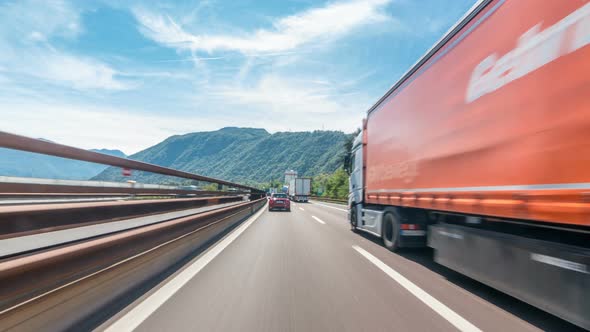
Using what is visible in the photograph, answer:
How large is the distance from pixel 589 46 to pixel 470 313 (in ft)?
8.76

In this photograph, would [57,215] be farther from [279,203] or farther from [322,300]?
[279,203]

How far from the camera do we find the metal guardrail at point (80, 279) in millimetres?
2357

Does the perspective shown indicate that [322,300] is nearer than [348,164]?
Yes

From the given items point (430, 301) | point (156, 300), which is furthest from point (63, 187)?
point (430, 301)

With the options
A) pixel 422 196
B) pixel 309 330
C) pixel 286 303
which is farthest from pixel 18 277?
pixel 422 196

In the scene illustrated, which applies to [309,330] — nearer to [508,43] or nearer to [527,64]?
[527,64]

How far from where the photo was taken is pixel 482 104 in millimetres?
4363

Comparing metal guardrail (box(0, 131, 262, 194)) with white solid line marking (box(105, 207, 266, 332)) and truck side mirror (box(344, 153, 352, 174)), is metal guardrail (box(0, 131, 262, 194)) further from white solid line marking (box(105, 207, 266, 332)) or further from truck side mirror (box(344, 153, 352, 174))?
truck side mirror (box(344, 153, 352, 174))

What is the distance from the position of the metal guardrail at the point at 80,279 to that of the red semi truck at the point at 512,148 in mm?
4112

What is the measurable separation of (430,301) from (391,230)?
156 inches

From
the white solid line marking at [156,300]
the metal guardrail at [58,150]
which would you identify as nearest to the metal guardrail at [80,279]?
the white solid line marking at [156,300]

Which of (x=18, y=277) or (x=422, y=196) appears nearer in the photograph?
(x=18, y=277)

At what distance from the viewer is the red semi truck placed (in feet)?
9.71

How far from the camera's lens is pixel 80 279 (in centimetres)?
305
